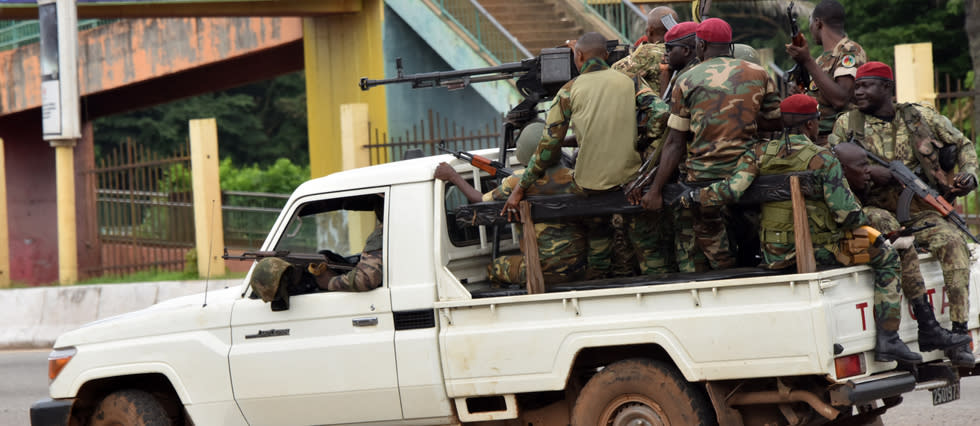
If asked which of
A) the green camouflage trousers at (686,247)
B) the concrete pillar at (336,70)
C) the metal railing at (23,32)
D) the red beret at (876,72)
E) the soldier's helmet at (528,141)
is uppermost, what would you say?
the metal railing at (23,32)

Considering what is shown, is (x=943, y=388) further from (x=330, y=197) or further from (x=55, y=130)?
(x=55, y=130)

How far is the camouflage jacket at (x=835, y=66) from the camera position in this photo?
7035 mm

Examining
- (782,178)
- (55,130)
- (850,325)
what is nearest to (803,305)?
(850,325)

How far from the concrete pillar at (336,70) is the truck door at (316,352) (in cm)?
1131

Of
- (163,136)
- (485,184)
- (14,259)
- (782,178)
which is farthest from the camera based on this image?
(163,136)

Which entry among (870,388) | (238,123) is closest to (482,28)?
(870,388)

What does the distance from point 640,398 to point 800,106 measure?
1659mm

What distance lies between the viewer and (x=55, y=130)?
15961 millimetres

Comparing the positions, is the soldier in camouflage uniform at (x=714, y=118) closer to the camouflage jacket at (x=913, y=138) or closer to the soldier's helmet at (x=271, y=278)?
the camouflage jacket at (x=913, y=138)

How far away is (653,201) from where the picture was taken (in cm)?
609

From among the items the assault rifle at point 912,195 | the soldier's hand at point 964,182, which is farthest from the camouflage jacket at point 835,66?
the soldier's hand at point 964,182

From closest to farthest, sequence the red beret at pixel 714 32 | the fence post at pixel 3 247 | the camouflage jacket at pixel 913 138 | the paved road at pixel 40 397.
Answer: the red beret at pixel 714 32 < the camouflage jacket at pixel 913 138 < the paved road at pixel 40 397 < the fence post at pixel 3 247

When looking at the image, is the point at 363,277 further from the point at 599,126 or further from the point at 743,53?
the point at 743,53

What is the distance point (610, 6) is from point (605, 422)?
47.7 feet
